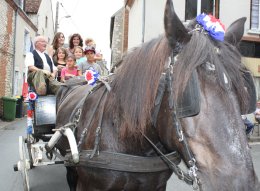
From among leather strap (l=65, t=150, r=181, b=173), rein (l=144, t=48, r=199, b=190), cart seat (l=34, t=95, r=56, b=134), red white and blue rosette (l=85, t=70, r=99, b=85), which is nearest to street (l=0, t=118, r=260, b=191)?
cart seat (l=34, t=95, r=56, b=134)

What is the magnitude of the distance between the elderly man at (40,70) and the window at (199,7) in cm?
1135

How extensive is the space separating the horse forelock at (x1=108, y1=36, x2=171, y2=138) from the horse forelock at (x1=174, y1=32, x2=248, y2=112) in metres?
0.19

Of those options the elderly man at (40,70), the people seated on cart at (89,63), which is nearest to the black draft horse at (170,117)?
the elderly man at (40,70)

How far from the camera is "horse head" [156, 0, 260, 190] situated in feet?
6.04

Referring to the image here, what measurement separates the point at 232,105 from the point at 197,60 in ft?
1.06

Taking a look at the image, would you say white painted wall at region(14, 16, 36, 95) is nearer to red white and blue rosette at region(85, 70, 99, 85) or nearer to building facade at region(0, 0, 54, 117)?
building facade at region(0, 0, 54, 117)

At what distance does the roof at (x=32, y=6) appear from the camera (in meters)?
28.4

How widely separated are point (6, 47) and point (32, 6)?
36.0 ft

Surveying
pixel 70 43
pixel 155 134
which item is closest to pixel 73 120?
pixel 155 134

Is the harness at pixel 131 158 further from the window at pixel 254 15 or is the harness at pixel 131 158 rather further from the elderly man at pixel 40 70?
the window at pixel 254 15

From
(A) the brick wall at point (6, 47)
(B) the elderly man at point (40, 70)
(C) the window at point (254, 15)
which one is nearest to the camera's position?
(B) the elderly man at point (40, 70)

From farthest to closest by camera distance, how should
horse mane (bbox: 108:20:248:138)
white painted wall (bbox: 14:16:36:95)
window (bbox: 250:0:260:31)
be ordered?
white painted wall (bbox: 14:16:36:95) < window (bbox: 250:0:260:31) < horse mane (bbox: 108:20:248:138)

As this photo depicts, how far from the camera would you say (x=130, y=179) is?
9.09 feet

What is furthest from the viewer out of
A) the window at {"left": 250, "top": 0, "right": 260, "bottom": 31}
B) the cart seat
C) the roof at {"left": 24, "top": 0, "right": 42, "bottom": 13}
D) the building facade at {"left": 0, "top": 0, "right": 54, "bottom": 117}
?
the roof at {"left": 24, "top": 0, "right": 42, "bottom": 13}
